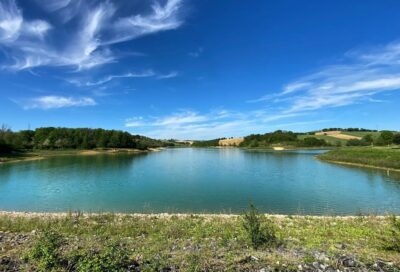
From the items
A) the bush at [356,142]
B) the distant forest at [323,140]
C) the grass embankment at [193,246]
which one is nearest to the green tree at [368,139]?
the distant forest at [323,140]

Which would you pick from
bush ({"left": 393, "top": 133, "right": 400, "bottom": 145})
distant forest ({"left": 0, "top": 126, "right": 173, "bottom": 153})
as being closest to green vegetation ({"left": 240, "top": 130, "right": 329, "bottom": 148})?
bush ({"left": 393, "top": 133, "right": 400, "bottom": 145})

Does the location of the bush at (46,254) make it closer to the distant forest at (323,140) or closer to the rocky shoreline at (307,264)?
the rocky shoreline at (307,264)

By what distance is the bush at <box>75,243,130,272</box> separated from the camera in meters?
6.49

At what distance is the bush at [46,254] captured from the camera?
721 cm

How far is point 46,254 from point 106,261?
1.72 metres

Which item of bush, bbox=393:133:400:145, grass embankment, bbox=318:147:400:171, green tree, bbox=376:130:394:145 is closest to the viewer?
grass embankment, bbox=318:147:400:171

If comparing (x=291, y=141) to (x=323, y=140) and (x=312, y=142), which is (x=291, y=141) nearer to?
(x=312, y=142)

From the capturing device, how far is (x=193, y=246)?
954 centimetres

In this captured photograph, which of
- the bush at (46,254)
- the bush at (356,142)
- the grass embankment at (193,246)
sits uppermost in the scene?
the bush at (356,142)

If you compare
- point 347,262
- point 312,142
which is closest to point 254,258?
point 347,262

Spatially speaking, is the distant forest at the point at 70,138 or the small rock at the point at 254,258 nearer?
the small rock at the point at 254,258

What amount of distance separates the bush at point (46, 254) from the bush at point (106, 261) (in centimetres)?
56

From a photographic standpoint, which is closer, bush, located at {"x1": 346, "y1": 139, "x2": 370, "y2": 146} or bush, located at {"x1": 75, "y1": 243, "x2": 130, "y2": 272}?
bush, located at {"x1": 75, "y1": 243, "x2": 130, "y2": 272}

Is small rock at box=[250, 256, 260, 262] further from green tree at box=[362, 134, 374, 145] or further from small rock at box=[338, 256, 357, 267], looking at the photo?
green tree at box=[362, 134, 374, 145]
